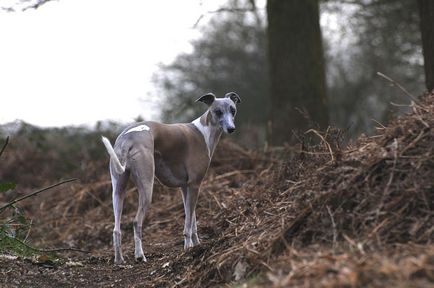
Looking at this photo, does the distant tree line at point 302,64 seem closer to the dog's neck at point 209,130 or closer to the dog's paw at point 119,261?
the dog's neck at point 209,130

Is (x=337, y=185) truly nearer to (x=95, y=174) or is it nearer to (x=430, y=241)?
(x=430, y=241)

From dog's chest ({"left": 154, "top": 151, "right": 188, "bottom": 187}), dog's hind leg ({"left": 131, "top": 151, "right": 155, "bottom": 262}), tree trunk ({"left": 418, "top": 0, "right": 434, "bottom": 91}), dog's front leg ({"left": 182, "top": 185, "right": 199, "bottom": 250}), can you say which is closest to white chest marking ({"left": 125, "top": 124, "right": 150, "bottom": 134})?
dog's hind leg ({"left": 131, "top": 151, "right": 155, "bottom": 262})

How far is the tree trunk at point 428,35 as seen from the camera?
8023 mm

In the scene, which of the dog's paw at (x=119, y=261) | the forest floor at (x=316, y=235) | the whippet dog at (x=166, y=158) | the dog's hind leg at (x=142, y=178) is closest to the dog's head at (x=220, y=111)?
the whippet dog at (x=166, y=158)

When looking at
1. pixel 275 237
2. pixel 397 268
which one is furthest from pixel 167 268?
pixel 397 268

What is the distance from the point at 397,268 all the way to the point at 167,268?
2.92 meters

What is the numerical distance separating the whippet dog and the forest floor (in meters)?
0.40

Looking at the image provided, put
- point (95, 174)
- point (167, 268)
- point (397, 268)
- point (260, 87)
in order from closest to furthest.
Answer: point (397, 268)
point (167, 268)
point (95, 174)
point (260, 87)

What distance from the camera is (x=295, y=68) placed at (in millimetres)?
11414

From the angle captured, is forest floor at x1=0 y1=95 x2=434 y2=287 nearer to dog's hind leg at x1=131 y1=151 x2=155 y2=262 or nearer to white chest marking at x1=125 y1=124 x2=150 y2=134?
dog's hind leg at x1=131 y1=151 x2=155 y2=262

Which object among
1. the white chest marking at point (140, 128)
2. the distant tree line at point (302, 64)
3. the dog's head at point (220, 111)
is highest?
the white chest marking at point (140, 128)

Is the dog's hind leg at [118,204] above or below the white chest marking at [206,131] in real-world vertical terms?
below

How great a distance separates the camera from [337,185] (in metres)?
4.86

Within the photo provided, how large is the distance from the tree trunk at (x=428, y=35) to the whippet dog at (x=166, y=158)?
254 cm
